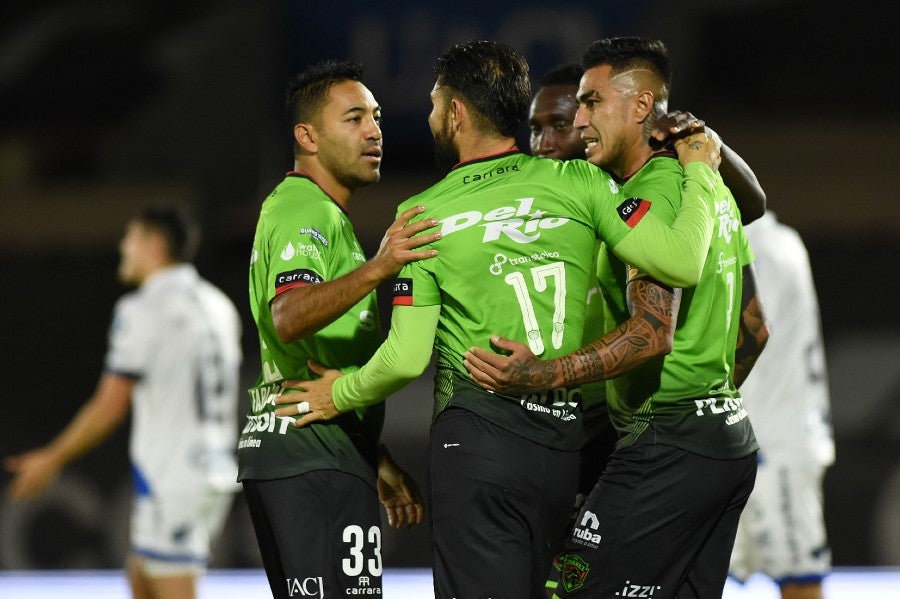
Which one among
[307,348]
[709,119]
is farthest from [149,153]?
[307,348]

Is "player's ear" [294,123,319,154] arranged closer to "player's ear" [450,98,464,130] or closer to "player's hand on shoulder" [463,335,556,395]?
"player's ear" [450,98,464,130]

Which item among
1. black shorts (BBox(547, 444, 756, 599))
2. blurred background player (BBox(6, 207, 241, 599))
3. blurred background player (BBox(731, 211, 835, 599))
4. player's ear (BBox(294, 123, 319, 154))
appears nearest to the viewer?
black shorts (BBox(547, 444, 756, 599))

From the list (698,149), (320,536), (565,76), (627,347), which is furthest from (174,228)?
(627,347)

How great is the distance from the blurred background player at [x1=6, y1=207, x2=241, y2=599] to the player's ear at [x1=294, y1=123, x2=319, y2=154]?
2922mm

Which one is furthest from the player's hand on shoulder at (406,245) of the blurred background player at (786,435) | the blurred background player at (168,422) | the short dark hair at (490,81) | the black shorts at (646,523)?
the blurred background player at (168,422)

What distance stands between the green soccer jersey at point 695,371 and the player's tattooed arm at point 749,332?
708mm

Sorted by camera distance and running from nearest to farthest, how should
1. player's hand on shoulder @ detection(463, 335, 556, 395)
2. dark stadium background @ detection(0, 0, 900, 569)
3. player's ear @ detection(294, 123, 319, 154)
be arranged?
1. player's hand on shoulder @ detection(463, 335, 556, 395)
2. player's ear @ detection(294, 123, 319, 154)
3. dark stadium background @ detection(0, 0, 900, 569)

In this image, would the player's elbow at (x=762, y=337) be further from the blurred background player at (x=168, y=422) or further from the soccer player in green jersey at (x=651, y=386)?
the blurred background player at (x=168, y=422)

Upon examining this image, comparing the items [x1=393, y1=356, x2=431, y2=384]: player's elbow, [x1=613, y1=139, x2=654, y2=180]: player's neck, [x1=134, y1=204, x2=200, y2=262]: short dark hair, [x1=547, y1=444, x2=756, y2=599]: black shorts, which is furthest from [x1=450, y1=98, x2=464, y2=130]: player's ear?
[x1=134, y1=204, x2=200, y2=262]: short dark hair

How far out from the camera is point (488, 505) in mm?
3334

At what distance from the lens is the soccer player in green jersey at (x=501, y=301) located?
11.0 ft

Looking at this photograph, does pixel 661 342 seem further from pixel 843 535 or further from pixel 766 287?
pixel 843 535

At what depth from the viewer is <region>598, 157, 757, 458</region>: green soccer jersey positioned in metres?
3.52

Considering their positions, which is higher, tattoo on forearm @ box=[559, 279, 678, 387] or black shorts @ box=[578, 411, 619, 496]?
tattoo on forearm @ box=[559, 279, 678, 387]
